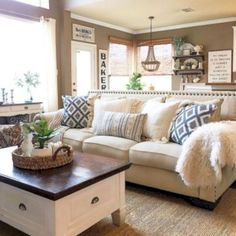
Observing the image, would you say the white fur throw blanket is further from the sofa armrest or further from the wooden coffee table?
the sofa armrest

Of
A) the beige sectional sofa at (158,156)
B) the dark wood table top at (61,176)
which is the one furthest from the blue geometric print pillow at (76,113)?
the dark wood table top at (61,176)

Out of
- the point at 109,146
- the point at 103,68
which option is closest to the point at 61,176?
the point at 109,146

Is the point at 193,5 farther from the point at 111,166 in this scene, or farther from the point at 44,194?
the point at 44,194

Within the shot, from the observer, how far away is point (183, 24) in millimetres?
6785

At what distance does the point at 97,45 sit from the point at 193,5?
2231 mm

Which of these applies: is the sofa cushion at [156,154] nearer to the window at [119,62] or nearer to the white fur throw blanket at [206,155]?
the white fur throw blanket at [206,155]

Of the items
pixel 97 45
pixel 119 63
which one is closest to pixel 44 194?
pixel 97 45

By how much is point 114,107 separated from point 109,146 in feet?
2.25

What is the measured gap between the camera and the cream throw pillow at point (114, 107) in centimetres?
348

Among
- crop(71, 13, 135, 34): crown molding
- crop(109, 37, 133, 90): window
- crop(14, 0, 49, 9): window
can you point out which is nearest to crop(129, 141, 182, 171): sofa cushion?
crop(14, 0, 49, 9): window

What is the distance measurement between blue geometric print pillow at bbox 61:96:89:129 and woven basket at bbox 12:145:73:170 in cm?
165

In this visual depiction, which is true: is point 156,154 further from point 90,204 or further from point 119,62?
point 119,62

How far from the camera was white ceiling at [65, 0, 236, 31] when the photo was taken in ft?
16.6

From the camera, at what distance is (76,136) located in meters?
3.40
